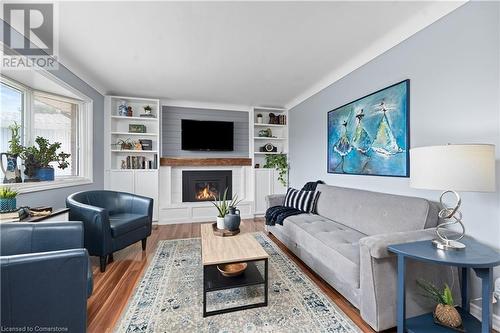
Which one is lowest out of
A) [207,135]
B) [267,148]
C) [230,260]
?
[230,260]

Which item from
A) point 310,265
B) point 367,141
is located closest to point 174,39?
point 367,141

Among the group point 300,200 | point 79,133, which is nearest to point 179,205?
point 79,133

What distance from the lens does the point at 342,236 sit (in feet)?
6.88

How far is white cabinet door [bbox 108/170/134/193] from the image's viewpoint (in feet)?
12.9

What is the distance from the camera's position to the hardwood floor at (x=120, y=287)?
1611 millimetres

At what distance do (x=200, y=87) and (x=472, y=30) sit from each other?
319 cm

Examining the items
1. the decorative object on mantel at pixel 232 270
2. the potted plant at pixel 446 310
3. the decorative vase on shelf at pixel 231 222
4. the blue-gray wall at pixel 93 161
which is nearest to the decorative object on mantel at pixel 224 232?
the decorative vase on shelf at pixel 231 222

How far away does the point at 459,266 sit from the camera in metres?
1.20

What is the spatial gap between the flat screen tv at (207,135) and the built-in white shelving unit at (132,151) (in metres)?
0.52

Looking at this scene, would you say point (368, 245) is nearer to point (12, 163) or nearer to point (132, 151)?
point (12, 163)

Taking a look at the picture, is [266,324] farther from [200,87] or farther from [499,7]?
[200,87]

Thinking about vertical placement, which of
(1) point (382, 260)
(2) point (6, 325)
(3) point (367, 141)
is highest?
(3) point (367, 141)

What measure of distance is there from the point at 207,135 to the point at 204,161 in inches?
21.6

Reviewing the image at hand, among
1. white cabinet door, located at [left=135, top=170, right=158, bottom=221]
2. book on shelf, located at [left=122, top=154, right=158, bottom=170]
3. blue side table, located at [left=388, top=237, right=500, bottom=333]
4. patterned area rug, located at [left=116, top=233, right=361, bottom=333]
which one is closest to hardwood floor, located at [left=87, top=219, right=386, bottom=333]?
patterned area rug, located at [left=116, top=233, right=361, bottom=333]
